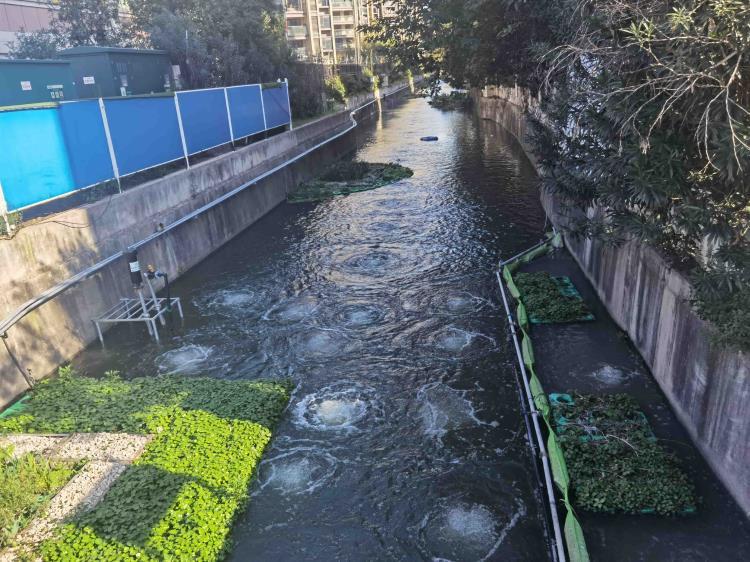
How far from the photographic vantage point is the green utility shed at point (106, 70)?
25.1 m

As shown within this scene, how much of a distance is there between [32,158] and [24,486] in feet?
28.1

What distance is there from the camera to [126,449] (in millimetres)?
9828

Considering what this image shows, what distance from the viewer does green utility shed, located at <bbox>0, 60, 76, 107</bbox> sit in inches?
821

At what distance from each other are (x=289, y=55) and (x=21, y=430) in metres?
37.8

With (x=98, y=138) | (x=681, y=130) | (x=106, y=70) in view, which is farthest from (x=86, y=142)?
(x=681, y=130)

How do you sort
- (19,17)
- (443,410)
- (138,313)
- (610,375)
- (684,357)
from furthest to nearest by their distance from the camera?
(19,17) < (138,313) < (610,375) < (443,410) < (684,357)

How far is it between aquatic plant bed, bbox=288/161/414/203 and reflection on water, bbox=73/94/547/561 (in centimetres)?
368

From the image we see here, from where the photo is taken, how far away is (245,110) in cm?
2709

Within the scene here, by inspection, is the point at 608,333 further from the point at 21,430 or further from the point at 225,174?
the point at 225,174

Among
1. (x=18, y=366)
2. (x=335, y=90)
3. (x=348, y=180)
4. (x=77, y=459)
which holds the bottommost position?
(x=77, y=459)

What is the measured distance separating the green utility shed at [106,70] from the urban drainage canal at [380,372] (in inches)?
362

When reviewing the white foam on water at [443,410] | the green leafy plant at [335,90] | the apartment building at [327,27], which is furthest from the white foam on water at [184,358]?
the apartment building at [327,27]

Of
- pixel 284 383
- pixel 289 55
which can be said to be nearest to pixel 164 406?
pixel 284 383

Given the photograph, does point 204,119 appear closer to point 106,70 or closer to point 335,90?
point 106,70
